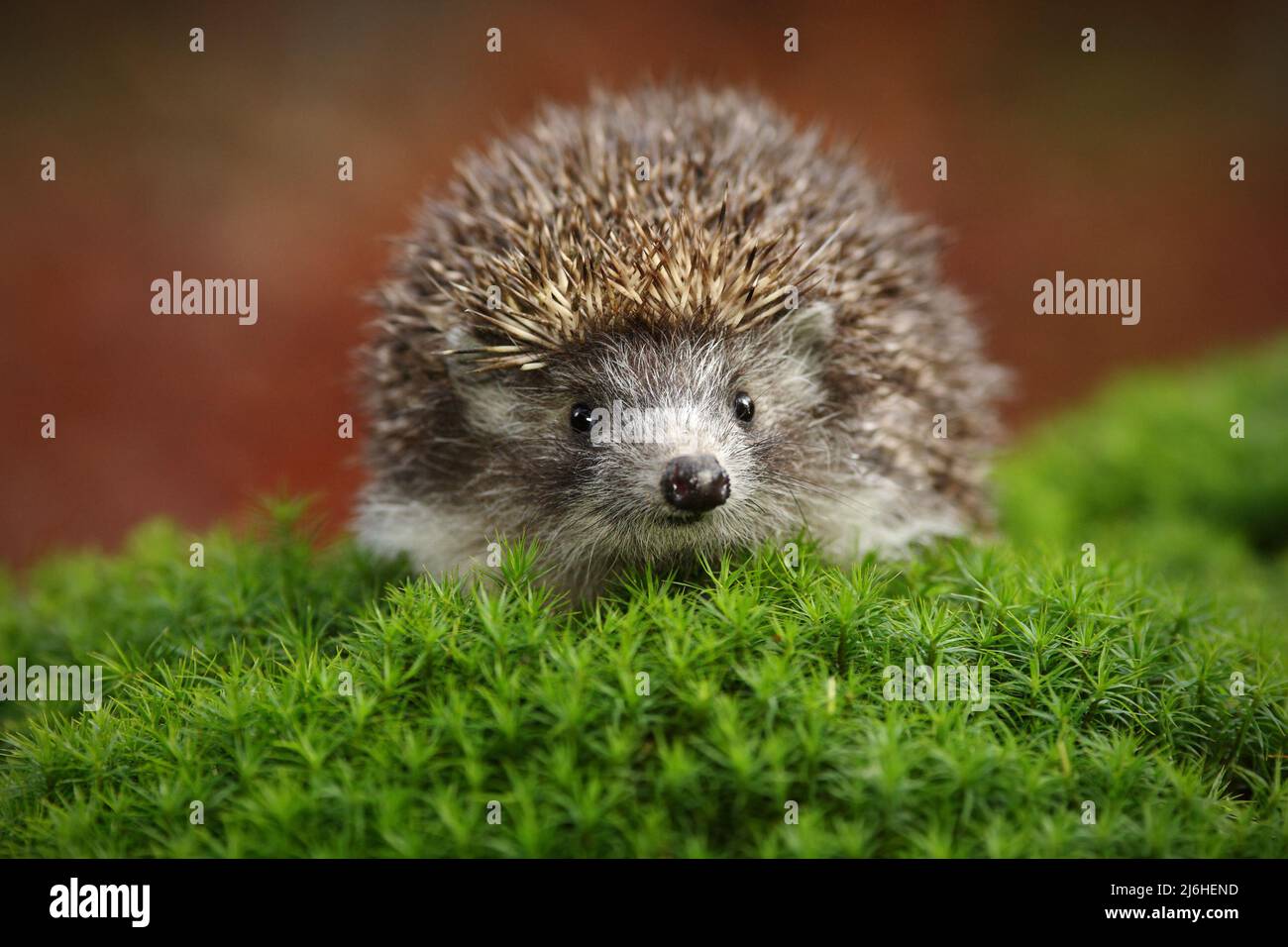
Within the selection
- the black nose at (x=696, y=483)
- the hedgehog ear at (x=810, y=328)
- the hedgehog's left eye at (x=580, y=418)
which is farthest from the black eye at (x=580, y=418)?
the hedgehog ear at (x=810, y=328)

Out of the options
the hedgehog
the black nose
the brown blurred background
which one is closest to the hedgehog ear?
the hedgehog

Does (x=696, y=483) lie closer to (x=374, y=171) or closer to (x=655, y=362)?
(x=655, y=362)

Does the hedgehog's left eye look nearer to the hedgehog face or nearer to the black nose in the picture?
the hedgehog face

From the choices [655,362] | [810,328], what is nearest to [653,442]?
[655,362]

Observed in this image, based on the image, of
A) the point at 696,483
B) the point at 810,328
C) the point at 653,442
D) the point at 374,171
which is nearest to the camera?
the point at 696,483

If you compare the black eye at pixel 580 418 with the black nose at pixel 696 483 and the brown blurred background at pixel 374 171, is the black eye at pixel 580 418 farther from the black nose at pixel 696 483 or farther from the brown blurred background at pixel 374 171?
the brown blurred background at pixel 374 171

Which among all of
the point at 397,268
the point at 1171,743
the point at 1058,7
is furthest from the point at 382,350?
the point at 1058,7

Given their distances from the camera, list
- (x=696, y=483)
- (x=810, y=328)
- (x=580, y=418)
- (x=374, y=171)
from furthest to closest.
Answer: (x=374, y=171), (x=810, y=328), (x=580, y=418), (x=696, y=483)
